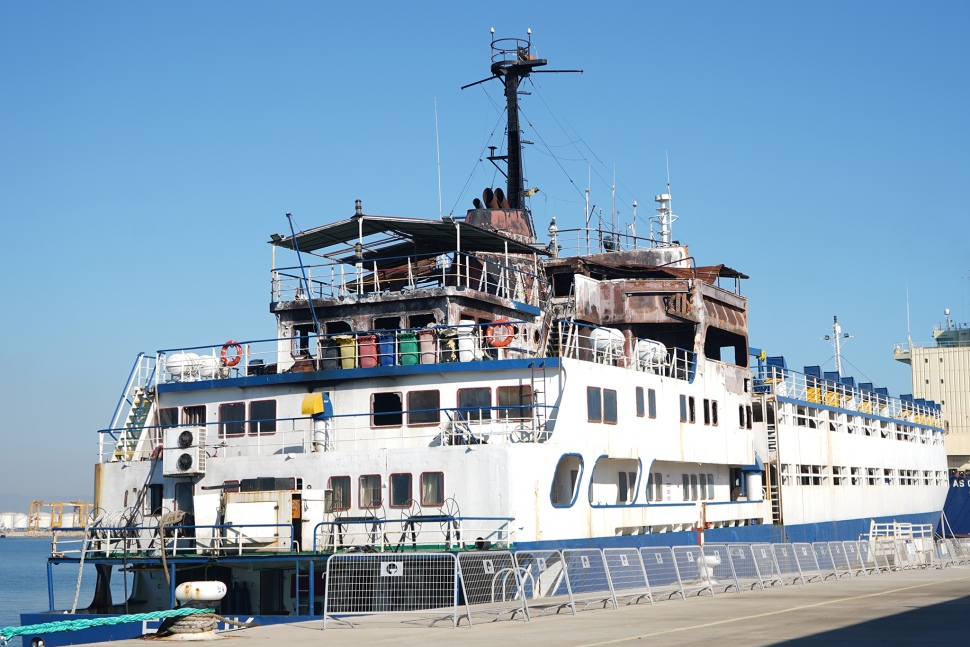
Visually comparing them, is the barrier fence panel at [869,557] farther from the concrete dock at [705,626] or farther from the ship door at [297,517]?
the ship door at [297,517]

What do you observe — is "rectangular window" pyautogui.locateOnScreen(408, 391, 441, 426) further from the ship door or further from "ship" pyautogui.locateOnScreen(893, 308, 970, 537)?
"ship" pyautogui.locateOnScreen(893, 308, 970, 537)

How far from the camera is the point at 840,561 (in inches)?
1254

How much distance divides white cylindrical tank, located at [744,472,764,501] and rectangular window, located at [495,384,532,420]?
12360 millimetres

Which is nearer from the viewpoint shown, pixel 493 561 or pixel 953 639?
pixel 953 639

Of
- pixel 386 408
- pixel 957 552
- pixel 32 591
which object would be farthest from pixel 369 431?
pixel 32 591

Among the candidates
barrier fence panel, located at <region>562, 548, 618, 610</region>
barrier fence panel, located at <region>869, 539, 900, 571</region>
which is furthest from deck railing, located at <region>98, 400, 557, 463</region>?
barrier fence panel, located at <region>869, 539, 900, 571</region>

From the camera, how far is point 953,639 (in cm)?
1419

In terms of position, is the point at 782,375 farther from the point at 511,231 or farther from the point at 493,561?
the point at 493,561

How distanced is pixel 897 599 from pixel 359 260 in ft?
50.0

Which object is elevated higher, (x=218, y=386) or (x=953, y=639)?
(x=218, y=386)

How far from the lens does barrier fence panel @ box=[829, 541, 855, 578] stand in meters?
28.7

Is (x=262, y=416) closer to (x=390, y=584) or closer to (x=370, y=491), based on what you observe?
(x=370, y=491)

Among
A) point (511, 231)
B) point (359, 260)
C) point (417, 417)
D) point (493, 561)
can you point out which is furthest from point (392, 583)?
point (511, 231)

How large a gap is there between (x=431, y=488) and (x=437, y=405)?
2376mm
